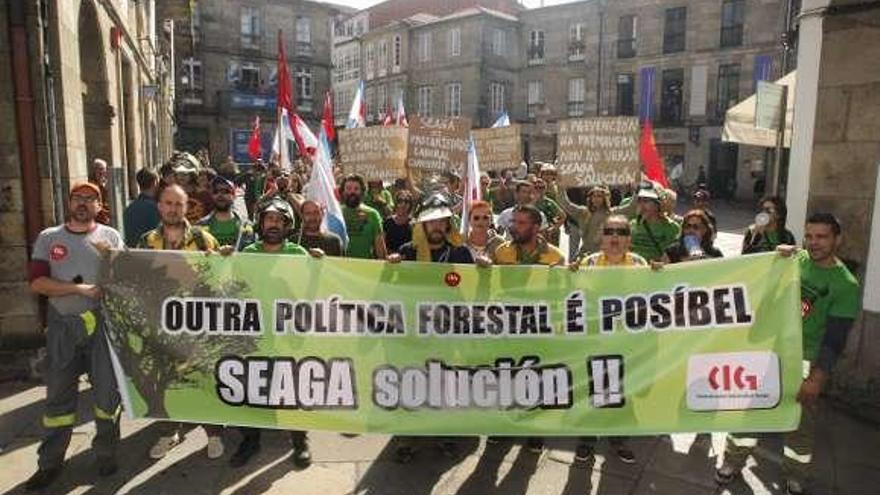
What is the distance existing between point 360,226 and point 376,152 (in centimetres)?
175

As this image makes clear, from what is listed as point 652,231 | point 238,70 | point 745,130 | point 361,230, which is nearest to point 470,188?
point 361,230

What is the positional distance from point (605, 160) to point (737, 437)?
11.0ft

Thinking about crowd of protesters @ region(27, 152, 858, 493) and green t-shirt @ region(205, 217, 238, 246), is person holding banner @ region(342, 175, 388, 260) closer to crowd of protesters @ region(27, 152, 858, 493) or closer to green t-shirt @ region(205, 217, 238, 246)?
crowd of protesters @ region(27, 152, 858, 493)

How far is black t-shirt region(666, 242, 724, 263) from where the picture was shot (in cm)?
562

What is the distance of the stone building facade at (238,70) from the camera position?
3928 centimetres

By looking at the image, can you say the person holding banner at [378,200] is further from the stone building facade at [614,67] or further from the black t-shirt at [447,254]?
the stone building facade at [614,67]

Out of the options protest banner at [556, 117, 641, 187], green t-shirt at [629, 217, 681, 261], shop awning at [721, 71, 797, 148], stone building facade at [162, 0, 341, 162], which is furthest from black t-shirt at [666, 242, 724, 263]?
stone building facade at [162, 0, 341, 162]

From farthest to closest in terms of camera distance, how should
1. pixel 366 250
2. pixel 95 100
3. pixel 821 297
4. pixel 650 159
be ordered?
pixel 95 100
pixel 650 159
pixel 366 250
pixel 821 297

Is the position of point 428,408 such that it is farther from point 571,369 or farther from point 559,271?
point 559,271

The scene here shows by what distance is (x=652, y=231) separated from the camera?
6.38 m

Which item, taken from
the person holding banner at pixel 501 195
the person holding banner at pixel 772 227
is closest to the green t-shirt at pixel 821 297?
the person holding banner at pixel 772 227

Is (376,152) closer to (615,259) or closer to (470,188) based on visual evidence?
(470,188)

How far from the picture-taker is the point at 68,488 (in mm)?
4297

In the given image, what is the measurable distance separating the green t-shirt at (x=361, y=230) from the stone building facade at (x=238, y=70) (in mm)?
34110
